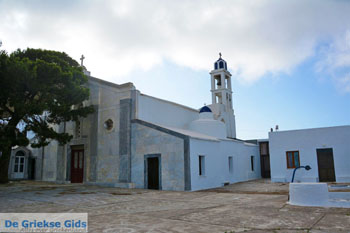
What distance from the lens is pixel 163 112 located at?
22609 mm

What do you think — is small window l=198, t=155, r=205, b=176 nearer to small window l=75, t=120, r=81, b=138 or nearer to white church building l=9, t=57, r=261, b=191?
white church building l=9, t=57, r=261, b=191

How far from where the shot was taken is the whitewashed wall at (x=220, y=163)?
16.6m

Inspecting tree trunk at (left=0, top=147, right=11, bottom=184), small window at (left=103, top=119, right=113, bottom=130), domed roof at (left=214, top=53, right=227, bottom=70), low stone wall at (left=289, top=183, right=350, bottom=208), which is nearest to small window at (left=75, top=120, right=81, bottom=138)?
small window at (left=103, top=119, right=113, bottom=130)

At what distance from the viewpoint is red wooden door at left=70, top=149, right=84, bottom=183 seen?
71.5 ft

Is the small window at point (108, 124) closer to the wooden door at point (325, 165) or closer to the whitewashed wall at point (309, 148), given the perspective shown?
the whitewashed wall at point (309, 148)

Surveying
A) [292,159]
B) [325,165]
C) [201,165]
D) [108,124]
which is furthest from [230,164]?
[108,124]

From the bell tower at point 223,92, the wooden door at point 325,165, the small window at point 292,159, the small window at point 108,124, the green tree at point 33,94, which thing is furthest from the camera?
the bell tower at point 223,92

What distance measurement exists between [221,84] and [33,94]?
21.7 m

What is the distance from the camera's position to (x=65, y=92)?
18.3 metres

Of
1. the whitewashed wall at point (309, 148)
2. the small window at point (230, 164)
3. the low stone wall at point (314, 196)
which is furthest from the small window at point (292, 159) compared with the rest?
the low stone wall at point (314, 196)

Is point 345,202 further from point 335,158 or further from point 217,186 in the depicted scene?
point 335,158

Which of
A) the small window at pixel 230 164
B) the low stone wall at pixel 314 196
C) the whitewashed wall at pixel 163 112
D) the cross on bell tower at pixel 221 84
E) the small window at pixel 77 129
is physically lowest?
the low stone wall at pixel 314 196

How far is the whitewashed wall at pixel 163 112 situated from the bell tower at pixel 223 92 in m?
6.57

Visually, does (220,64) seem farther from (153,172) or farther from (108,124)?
(153,172)
